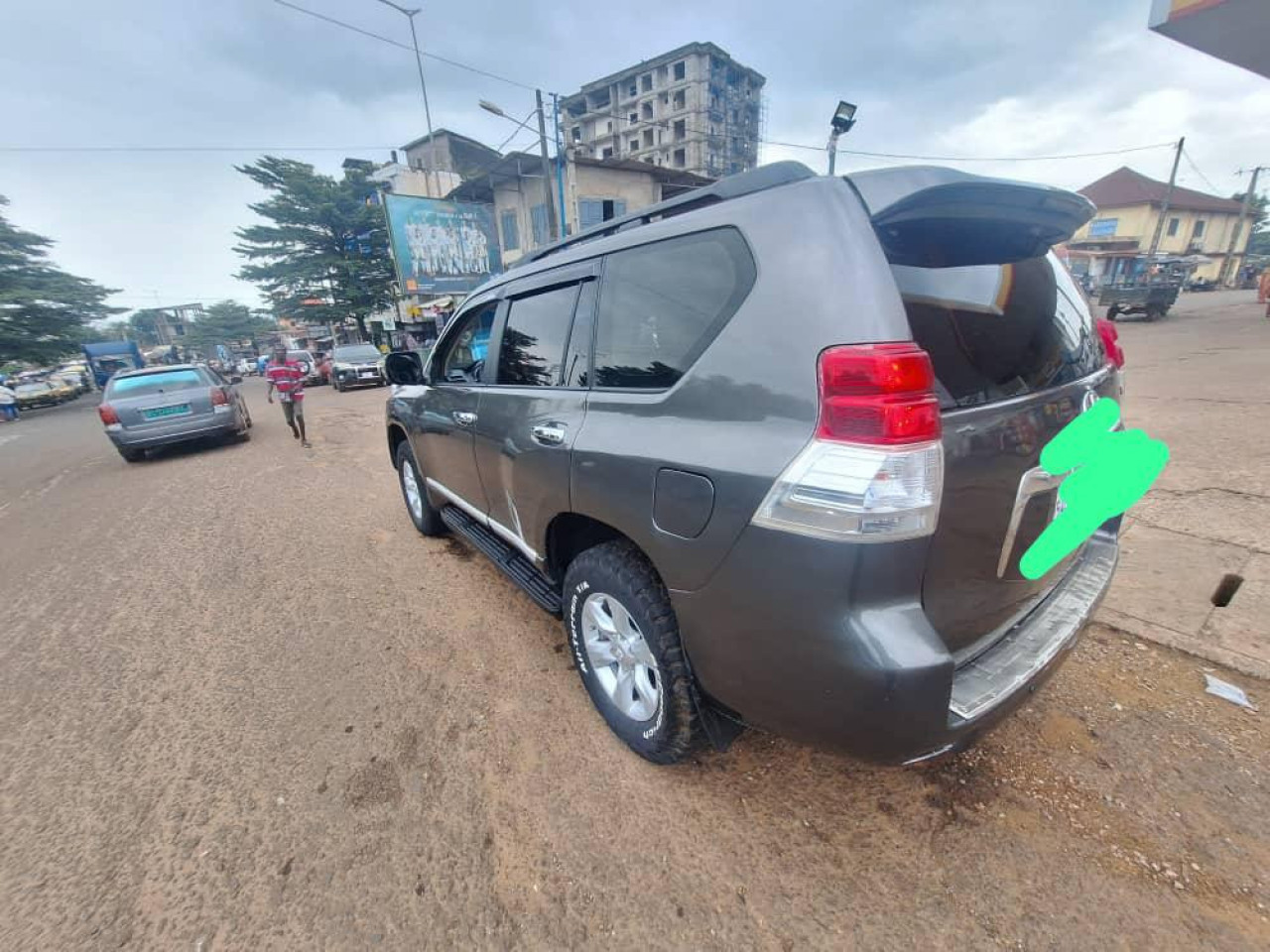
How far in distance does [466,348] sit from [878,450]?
8.65ft

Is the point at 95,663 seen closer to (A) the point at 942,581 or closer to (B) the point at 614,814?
(B) the point at 614,814

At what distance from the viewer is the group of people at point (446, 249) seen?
23.7 metres

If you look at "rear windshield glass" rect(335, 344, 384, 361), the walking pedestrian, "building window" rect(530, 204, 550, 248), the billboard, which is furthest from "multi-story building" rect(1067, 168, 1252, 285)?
the walking pedestrian

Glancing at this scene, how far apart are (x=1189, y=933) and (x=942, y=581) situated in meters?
1.12

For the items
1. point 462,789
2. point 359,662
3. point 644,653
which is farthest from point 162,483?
point 644,653

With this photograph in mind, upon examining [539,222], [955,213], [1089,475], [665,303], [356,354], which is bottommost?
[356,354]

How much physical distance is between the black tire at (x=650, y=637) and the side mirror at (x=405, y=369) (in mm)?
→ 2218

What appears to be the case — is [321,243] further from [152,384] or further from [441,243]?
[152,384]

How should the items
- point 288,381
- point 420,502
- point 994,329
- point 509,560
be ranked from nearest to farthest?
point 994,329 → point 509,560 → point 420,502 → point 288,381

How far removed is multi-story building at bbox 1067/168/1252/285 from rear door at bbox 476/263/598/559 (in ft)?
160

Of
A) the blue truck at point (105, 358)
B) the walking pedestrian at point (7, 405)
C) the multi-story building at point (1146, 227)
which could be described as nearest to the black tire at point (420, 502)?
the walking pedestrian at point (7, 405)

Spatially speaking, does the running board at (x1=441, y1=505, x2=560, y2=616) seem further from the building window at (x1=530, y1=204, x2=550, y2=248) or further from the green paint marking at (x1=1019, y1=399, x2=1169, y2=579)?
the building window at (x1=530, y1=204, x2=550, y2=248)

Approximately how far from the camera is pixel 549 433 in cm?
208

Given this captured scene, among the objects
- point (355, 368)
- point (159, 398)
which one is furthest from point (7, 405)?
point (159, 398)
